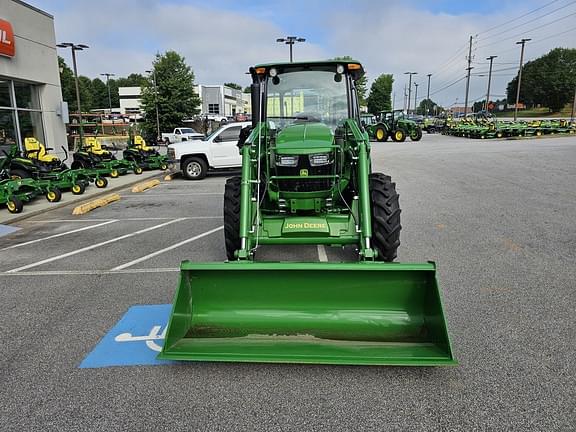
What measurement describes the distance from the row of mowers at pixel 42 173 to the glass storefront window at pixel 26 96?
394 centimetres

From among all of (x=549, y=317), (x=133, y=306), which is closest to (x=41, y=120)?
(x=133, y=306)

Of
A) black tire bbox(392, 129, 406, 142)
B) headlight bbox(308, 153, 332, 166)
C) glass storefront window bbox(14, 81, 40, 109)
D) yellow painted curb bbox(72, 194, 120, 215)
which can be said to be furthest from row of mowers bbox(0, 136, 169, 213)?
black tire bbox(392, 129, 406, 142)

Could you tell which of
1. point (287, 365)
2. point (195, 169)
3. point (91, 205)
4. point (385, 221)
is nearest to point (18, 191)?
point (91, 205)

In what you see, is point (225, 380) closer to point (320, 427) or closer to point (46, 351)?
point (320, 427)

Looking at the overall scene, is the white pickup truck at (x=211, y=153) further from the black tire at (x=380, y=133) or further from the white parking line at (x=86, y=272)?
the black tire at (x=380, y=133)

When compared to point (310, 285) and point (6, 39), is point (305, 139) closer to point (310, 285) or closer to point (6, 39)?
point (310, 285)

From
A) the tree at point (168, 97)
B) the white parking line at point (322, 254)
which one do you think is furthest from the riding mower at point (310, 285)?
the tree at point (168, 97)

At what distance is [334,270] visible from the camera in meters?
3.33

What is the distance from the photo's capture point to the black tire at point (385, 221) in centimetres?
456

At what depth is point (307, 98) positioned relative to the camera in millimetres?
5527

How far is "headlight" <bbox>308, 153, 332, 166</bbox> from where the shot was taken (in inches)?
187

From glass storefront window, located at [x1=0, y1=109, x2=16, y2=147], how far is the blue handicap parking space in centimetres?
1427

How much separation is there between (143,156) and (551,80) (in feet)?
290

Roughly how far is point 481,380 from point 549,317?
1386mm
